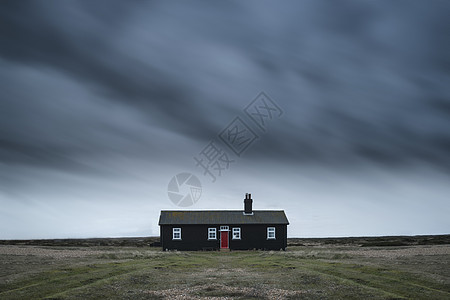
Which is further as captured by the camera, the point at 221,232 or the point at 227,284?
the point at 221,232

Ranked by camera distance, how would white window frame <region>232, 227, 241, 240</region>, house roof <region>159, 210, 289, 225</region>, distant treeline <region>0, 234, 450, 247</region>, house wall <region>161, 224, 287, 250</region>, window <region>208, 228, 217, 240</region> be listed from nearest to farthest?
1. house wall <region>161, 224, 287, 250</region>
2. window <region>208, 228, 217, 240</region>
3. white window frame <region>232, 227, 241, 240</region>
4. house roof <region>159, 210, 289, 225</region>
5. distant treeline <region>0, 234, 450, 247</region>

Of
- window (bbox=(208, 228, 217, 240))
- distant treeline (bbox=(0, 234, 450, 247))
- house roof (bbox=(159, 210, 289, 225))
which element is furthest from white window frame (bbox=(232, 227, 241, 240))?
distant treeline (bbox=(0, 234, 450, 247))

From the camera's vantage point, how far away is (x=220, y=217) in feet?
194

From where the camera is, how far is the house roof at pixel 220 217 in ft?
190

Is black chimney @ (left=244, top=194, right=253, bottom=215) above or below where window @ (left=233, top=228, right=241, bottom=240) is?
above

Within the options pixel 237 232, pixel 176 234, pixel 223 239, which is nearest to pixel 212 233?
pixel 223 239

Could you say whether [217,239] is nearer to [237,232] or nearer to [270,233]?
[237,232]

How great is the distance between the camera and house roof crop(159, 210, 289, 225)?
58031mm

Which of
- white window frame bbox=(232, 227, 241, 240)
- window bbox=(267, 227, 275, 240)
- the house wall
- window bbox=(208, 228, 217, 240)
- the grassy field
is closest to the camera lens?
the grassy field

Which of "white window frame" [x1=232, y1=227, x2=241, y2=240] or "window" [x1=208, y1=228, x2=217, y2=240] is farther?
"white window frame" [x1=232, y1=227, x2=241, y2=240]

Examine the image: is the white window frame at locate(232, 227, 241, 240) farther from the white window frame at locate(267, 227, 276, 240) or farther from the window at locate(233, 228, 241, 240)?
the white window frame at locate(267, 227, 276, 240)

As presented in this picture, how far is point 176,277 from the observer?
83.3ft

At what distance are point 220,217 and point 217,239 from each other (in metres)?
3.36

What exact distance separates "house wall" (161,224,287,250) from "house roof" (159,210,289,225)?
60cm
